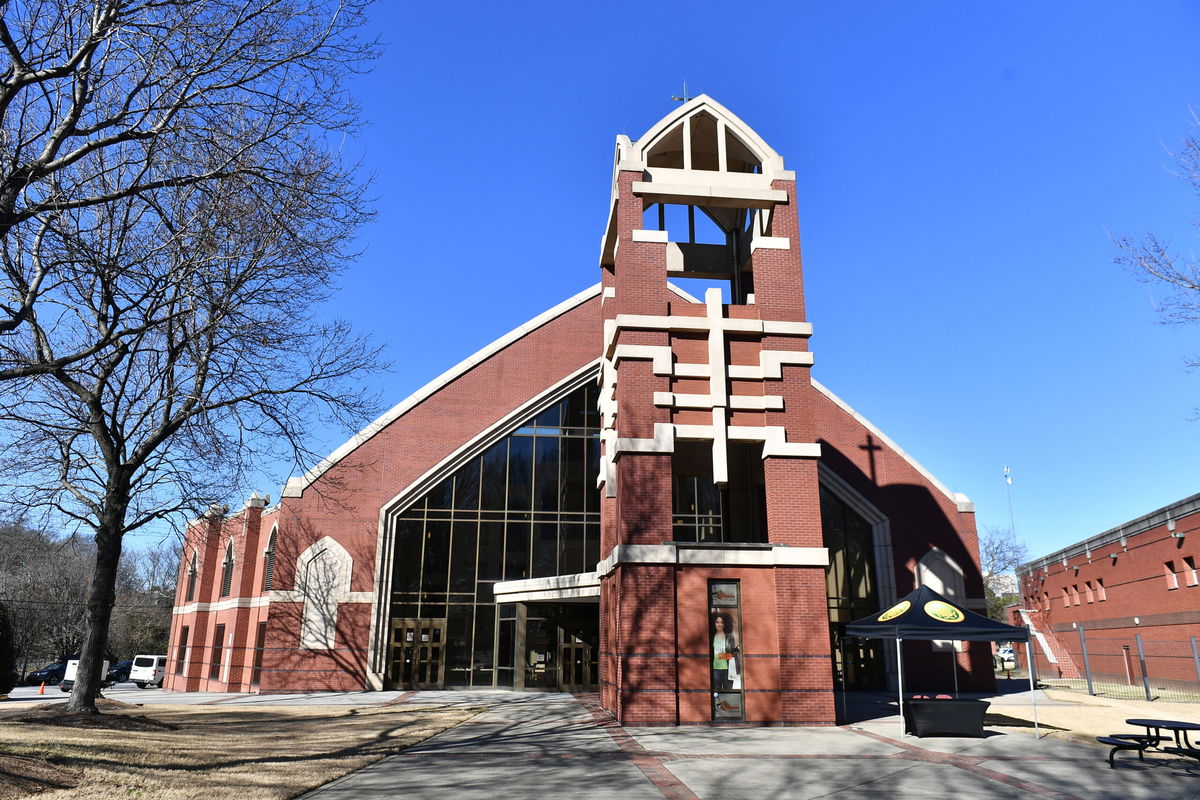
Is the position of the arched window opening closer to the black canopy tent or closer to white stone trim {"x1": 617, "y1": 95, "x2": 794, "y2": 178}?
white stone trim {"x1": 617, "y1": 95, "x2": 794, "y2": 178}

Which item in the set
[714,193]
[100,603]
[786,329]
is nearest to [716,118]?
[714,193]

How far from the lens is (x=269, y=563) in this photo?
1218 inches

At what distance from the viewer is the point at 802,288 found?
20.8 m

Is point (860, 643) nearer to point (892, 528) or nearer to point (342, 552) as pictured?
point (892, 528)

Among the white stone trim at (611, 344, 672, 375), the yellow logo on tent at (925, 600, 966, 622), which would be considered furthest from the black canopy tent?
the white stone trim at (611, 344, 672, 375)

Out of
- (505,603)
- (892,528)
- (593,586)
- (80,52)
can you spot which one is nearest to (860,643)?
(892,528)

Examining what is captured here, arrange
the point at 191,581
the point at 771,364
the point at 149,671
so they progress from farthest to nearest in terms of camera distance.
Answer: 1. the point at 149,671
2. the point at 191,581
3. the point at 771,364

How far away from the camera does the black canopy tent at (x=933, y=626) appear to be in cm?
1652

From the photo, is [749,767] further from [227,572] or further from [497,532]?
[227,572]

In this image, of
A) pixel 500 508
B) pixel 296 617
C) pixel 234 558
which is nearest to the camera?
pixel 296 617

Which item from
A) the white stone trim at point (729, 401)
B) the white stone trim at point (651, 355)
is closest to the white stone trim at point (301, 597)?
the white stone trim at point (651, 355)

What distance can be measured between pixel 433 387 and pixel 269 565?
31.2 feet

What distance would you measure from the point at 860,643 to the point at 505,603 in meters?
13.5

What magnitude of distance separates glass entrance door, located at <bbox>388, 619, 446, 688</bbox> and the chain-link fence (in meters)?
22.8
